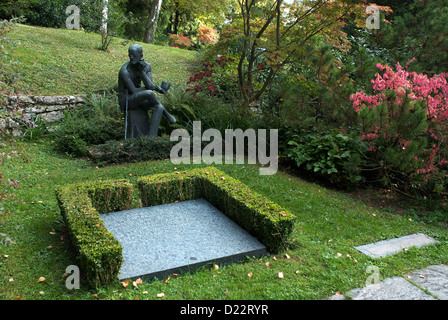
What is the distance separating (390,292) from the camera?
337 centimetres

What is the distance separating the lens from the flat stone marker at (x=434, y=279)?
11.3ft

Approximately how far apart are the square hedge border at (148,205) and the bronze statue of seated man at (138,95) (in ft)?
6.97

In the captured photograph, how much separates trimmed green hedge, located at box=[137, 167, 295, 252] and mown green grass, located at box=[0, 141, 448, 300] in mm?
313

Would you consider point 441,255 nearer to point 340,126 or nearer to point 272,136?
point 340,126

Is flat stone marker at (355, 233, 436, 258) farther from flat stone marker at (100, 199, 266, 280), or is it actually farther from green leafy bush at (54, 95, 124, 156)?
green leafy bush at (54, 95, 124, 156)

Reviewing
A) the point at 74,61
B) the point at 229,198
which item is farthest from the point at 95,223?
the point at 74,61

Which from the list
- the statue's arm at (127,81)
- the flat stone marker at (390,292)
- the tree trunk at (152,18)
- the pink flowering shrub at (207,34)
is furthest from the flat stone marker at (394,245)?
the pink flowering shrub at (207,34)

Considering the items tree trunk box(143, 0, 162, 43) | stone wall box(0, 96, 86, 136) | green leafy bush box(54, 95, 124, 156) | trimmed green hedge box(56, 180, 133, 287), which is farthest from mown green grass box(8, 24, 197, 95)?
trimmed green hedge box(56, 180, 133, 287)

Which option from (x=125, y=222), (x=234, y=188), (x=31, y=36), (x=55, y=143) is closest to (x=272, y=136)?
(x=234, y=188)

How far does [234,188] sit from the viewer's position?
191 inches

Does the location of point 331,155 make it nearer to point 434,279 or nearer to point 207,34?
point 434,279

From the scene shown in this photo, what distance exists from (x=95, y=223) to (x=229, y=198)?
1.66m

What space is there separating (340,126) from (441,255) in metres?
3.16

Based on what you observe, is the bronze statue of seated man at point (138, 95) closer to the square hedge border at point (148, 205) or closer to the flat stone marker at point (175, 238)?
the square hedge border at point (148, 205)
